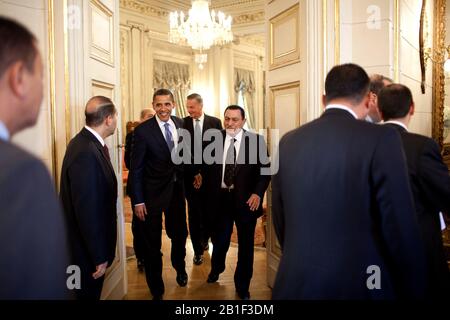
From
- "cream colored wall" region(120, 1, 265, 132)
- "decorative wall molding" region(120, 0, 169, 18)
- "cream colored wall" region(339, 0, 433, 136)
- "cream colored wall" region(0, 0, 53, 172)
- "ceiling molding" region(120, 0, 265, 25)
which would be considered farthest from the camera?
"ceiling molding" region(120, 0, 265, 25)

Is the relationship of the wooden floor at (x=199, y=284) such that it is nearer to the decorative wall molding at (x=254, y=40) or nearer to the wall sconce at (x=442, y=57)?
the wall sconce at (x=442, y=57)

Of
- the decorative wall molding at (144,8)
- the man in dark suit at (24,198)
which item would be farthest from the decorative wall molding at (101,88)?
the decorative wall molding at (144,8)

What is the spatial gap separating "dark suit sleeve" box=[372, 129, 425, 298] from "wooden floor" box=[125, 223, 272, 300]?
2.01 metres

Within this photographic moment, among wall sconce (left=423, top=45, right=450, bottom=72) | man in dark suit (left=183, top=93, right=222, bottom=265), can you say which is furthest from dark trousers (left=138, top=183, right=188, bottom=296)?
wall sconce (left=423, top=45, right=450, bottom=72)

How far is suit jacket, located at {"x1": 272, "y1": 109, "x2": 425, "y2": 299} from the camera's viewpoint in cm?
143

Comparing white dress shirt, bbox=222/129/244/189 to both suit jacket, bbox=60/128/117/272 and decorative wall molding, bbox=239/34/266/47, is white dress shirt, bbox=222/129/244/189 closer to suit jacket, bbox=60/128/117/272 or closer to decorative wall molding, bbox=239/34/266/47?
suit jacket, bbox=60/128/117/272

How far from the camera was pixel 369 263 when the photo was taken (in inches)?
58.4

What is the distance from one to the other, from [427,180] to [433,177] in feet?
0.09

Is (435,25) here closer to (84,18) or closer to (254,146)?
(254,146)

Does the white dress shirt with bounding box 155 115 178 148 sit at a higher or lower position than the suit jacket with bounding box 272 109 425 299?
higher

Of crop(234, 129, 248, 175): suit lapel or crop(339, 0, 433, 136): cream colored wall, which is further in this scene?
crop(234, 129, 248, 175): suit lapel
